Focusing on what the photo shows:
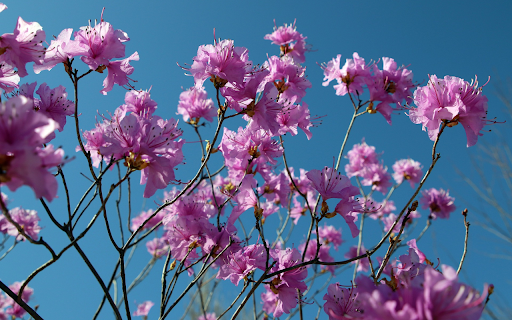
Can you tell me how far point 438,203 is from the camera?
4574mm

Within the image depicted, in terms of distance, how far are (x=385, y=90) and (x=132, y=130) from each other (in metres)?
2.10

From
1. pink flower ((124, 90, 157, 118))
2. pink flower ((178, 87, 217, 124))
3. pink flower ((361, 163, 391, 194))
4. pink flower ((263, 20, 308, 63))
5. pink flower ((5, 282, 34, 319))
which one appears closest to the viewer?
pink flower ((124, 90, 157, 118))

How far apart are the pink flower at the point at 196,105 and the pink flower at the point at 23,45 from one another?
1.38 metres

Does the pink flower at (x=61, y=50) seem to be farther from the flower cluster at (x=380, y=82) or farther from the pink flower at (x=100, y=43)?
the flower cluster at (x=380, y=82)

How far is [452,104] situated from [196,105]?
1.98 metres

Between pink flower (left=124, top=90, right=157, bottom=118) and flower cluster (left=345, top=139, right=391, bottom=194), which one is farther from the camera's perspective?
flower cluster (left=345, top=139, right=391, bottom=194)

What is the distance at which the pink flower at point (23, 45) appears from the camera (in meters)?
1.46

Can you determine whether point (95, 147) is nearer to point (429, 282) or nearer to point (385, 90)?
point (429, 282)

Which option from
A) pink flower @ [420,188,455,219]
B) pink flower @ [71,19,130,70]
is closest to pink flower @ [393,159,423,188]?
pink flower @ [420,188,455,219]

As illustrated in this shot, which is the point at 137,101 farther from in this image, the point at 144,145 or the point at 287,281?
the point at 287,281

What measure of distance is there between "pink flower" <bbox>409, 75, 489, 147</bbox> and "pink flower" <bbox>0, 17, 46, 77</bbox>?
2.08m

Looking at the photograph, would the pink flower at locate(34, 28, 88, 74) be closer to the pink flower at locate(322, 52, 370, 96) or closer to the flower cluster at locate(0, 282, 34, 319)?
the pink flower at locate(322, 52, 370, 96)

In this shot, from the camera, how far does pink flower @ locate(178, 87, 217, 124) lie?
9.47 feet

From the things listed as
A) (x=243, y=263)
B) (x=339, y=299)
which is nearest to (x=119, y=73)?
(x=243, y=263)
